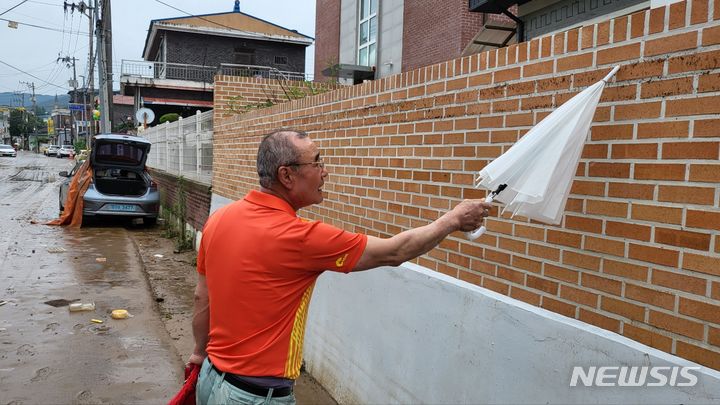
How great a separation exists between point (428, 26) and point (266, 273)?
1262 centimetres

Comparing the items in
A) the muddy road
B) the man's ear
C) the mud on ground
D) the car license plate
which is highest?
the man's ear

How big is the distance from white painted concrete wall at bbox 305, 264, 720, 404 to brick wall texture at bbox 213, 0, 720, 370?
0.28 ft

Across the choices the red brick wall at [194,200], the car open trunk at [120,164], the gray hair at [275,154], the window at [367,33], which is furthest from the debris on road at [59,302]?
the window at [367,33]

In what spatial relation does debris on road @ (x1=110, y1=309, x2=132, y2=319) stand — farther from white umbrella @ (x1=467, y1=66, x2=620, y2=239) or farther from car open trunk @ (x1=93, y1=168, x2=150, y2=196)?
car open trunk @ (x1=93, y1=168, x2=150, y2=196)

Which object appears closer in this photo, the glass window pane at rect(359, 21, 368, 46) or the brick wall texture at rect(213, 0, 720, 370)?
the brick wall texture at rect(213, 0, 720, 370)

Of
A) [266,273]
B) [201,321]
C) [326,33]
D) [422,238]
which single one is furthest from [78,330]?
[326,33]

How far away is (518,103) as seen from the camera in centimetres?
270

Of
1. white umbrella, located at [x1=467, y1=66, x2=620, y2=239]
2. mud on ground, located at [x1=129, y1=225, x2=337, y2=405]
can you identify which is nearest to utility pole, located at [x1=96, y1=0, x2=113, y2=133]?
mud on ground, located at [x1=129, y1=225, x2=337, y2=405]

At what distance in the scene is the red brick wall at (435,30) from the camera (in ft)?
40.5

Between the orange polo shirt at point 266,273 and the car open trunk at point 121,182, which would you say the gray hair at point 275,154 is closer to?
the orange polo shirt at point 266,273

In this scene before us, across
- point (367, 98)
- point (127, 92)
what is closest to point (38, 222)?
point (367, 98)

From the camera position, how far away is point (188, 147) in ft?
40.1

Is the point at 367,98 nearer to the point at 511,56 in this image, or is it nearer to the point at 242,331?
the point at 511,56

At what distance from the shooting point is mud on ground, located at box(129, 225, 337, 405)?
4.54 m
